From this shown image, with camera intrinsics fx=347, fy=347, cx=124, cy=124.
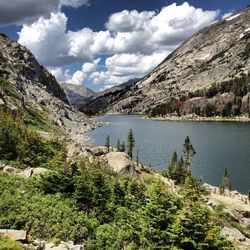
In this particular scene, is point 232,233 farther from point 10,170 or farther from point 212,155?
point 212,155

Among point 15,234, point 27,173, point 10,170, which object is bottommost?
point 15,234

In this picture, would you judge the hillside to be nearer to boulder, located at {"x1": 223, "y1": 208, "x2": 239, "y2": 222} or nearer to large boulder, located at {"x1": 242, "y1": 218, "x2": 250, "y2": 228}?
boulder, located at {"x1": 223, "y1": 208, "x2": 239, "y2": 222}

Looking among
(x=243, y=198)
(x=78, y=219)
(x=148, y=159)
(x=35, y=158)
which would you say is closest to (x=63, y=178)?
(x=78, y=219)

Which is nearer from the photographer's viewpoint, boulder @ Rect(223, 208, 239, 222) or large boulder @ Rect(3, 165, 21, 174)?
large boulder @ Rect(3, 165, 21, 174)

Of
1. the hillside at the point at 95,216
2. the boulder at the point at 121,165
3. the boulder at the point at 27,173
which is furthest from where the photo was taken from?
the boulder at the point at 121,165

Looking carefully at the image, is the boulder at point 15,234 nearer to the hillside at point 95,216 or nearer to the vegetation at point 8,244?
the hillside at point 95,216

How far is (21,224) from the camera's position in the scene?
24.7 meters

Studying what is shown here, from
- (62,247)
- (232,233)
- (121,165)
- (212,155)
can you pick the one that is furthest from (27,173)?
(212,155)

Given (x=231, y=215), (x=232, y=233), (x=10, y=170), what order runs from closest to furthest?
(x=10, y=170)
(x=232, y=233)
(x=231, y=215)

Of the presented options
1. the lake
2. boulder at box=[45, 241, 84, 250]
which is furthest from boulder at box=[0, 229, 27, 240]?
the lake

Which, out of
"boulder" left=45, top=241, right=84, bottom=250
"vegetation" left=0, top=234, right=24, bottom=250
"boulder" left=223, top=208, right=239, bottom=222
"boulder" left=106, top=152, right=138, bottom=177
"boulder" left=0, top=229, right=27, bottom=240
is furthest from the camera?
"boulder" left=106, top=152, right=138, bottom=177

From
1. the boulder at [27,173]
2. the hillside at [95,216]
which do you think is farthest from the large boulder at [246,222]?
the boulder at [27,173]

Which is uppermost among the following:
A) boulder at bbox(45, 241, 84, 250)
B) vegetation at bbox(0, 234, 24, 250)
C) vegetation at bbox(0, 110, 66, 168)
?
vegetation at bbox(0, 110, 66, 168)

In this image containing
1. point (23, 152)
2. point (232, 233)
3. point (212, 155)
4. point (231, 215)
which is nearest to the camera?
point (232, 233)
